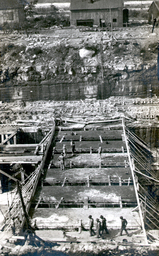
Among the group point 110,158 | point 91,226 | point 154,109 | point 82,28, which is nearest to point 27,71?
point 82,28

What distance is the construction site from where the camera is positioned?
7625 millimetres

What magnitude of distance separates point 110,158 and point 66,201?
380cm

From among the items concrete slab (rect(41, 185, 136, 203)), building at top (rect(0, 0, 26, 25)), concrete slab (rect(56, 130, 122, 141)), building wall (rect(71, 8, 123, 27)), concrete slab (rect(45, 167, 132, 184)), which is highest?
building at top (rect(0, 0, 26, 25))

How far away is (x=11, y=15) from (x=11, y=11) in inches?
18.8

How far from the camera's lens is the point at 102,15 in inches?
1092

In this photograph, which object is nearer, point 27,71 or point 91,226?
point 91,226

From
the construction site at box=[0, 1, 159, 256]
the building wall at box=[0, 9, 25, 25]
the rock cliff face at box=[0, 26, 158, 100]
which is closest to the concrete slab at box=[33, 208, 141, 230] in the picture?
the construction site at box=[0, 1, 159, 256]

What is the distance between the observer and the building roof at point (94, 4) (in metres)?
26.9

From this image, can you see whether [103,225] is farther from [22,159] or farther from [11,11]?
[11,11]

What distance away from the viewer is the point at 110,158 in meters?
11.8

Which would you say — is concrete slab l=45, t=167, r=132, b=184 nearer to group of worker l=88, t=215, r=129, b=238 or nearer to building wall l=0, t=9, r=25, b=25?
group of worker l=88, t=215, r=129, b=238

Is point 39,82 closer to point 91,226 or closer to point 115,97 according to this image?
point 115,97

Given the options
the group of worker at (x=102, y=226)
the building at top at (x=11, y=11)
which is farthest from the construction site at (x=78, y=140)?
the building at top at (x=11, y=11)

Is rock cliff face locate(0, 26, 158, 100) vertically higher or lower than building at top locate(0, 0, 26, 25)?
lower
